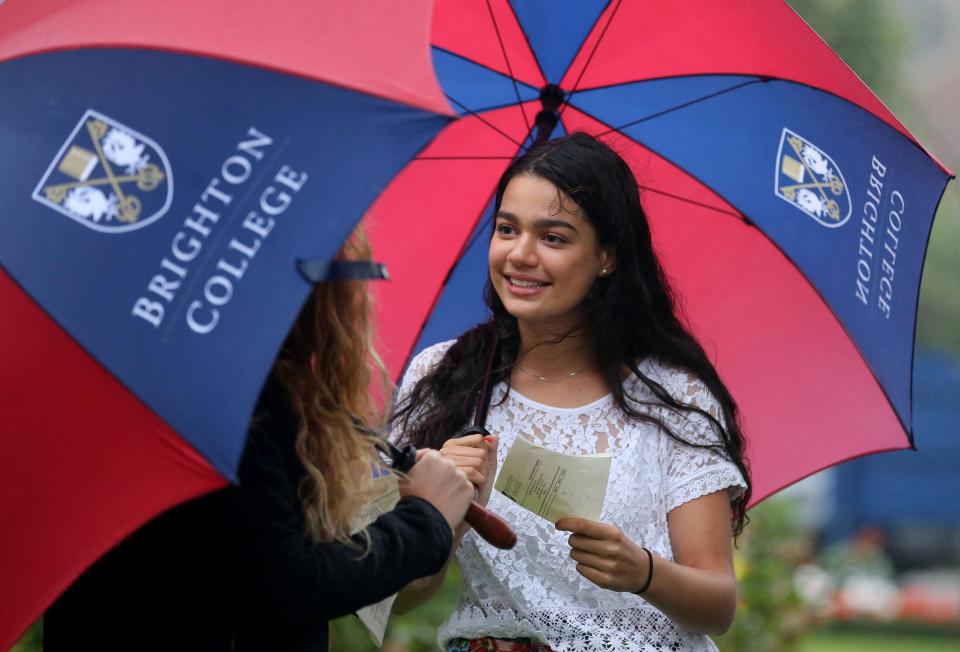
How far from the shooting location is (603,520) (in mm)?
3072

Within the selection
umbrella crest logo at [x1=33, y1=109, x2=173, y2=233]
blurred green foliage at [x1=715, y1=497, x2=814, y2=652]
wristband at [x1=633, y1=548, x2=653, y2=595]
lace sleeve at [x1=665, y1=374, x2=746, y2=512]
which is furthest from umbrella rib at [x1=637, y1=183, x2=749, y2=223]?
blurred green foliage at [x1=715, y1=497, x2=814, y2=652]

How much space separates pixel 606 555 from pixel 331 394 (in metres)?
0.68

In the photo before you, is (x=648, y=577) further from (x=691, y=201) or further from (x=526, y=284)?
(x=691, y=201)

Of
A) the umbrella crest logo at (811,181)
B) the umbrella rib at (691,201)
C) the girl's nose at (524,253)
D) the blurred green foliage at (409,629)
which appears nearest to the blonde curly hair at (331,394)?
the girl's nose at (524,253)

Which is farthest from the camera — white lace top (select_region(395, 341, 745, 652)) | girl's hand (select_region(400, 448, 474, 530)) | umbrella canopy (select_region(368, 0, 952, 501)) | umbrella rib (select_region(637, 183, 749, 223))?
umbrella rib (select_region(637, 183, 749, 223))

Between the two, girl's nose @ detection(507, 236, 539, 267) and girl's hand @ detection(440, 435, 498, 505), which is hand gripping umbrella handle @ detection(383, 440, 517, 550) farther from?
girl's nose @ detection(507, 236, 539, 267)

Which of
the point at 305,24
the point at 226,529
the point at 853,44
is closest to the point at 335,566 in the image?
the point at 226,529

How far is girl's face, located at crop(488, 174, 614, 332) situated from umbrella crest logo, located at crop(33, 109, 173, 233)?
116 centimetres

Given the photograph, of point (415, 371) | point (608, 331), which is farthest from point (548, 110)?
point (415, 371)

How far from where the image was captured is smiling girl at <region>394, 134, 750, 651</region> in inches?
120

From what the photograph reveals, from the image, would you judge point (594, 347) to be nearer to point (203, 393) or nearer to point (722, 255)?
point (722, 255)

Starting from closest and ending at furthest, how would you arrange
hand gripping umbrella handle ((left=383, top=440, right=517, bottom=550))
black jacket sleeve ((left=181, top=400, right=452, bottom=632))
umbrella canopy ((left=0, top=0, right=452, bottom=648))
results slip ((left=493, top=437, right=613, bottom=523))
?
umbrella canopy ((left=0, top=0, right=452, bottom=648)), black jacket sleeve ((left=181, top=400, right=452, bottom=632)), hand gripping umbrella handle ((left=383, top=440, right=517, bottom=550)), results slip ((left=493, top=437, right=613, bottom=523))

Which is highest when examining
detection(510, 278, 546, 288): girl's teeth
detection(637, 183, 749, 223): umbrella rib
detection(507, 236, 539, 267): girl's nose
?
detection(637, 183, 749, 223): umbrella rib

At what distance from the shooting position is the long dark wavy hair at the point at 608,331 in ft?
10.7
